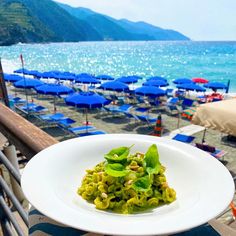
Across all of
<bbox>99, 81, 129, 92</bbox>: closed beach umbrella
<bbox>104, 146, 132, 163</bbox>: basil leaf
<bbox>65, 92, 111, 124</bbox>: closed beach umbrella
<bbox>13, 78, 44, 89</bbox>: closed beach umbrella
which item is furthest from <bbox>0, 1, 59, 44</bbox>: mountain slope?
<bbox>104, 146, 132, 163</bbox>: basil leaf

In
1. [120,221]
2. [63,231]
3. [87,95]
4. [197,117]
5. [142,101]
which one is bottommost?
[142,101]

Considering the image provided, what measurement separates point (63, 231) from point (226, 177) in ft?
2.28

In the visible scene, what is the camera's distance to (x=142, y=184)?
3.48ft

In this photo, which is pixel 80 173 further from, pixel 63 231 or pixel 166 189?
pixel 166 189

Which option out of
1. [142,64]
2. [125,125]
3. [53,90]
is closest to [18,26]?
[142,64]

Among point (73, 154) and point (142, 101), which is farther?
point (142, 101)

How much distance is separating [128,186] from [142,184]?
0.19 feet

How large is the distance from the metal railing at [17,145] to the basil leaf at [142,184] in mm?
648

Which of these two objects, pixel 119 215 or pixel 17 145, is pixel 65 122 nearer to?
pixel 17 145

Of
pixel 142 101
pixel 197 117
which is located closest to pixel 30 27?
pixel 142 101

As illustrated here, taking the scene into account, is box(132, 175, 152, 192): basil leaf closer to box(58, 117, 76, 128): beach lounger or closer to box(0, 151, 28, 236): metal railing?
box(0, 151, 28, 236): metal railing

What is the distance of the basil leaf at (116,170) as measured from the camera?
107 centimetres

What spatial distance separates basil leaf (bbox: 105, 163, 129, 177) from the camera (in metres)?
1.07

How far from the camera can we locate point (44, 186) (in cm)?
105
